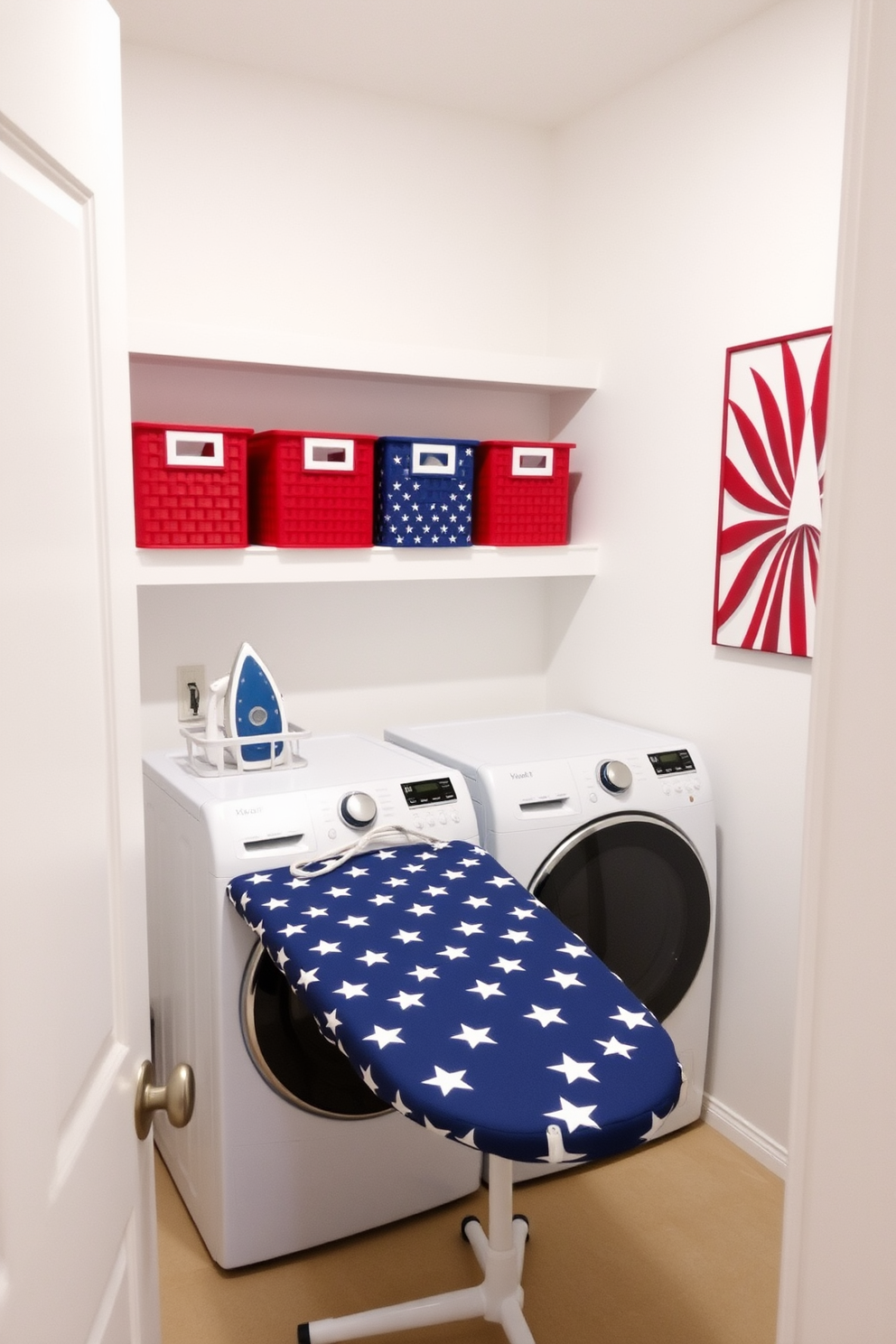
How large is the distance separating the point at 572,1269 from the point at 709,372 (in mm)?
1991

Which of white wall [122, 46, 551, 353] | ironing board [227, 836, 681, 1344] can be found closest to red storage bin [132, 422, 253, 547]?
white wall [122, 46, 551, 353]

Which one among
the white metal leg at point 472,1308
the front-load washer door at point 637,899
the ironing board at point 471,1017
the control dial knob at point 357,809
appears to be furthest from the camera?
the front-load washer door at point 637,899

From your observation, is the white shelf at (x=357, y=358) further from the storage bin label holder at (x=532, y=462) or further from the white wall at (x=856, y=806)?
the white wall at (x=856, y=806)

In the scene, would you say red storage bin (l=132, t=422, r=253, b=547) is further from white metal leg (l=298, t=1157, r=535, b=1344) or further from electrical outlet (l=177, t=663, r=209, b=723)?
white metal leg (l=298, t=1157, r=535, b=1344)

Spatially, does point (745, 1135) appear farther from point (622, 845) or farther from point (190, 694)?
point (190, 694)

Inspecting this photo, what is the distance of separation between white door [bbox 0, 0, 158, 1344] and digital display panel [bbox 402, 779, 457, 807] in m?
1.18

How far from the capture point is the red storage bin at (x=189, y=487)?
2252 mm

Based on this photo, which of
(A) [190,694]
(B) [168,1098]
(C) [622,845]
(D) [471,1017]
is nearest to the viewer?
(B) [168,1098]

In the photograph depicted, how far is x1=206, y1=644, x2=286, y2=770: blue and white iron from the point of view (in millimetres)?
2285

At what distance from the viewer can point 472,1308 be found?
189 cm

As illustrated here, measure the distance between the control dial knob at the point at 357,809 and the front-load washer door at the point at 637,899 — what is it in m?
0.42

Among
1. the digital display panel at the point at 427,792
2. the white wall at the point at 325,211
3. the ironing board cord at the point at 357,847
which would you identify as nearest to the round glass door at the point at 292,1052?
the ironing board cord at the point at 357,847

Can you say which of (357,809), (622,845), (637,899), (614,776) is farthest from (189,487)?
(637,899)

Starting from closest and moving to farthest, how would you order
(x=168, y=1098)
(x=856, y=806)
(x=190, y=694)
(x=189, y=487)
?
(x=856, y=806) → (x=168, y=1098) → (x=189, y=487) → (x=190, y=694)
